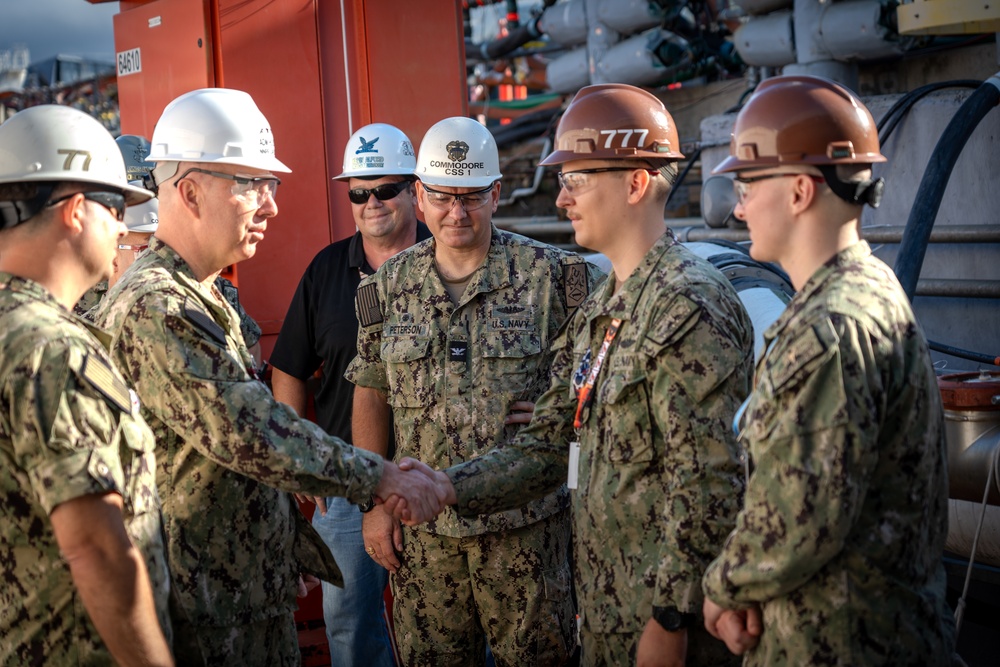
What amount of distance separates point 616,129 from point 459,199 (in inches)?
39.9

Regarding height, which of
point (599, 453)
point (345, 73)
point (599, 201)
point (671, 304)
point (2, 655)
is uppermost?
point (345, 73)

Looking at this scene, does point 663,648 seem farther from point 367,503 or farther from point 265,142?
point 265,142

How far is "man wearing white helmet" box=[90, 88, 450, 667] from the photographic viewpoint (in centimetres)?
273

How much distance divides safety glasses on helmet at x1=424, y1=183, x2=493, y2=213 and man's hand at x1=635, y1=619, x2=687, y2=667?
1.82 metres

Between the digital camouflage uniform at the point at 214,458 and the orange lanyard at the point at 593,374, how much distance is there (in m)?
0.66

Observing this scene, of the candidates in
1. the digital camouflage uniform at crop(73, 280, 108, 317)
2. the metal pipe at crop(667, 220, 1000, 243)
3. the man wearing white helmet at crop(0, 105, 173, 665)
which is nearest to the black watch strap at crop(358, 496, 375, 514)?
the man wearing white helmet at crop(0, 105, 173, 665)

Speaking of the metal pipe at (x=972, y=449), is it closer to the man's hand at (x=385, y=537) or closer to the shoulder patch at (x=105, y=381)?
the man's hand at (x=385, y=537)

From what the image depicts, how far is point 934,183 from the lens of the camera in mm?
4898

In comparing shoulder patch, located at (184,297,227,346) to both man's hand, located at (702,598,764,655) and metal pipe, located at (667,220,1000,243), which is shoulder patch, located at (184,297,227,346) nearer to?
man's hand, located at (702,598,764,655)

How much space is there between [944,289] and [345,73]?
3498mm

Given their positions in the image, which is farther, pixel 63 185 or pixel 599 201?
pixel 599 201

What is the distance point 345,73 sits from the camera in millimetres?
5609

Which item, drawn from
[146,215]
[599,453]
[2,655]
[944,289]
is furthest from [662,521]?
[944,289]

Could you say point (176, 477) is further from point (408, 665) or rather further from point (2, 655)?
point (408, 665)
